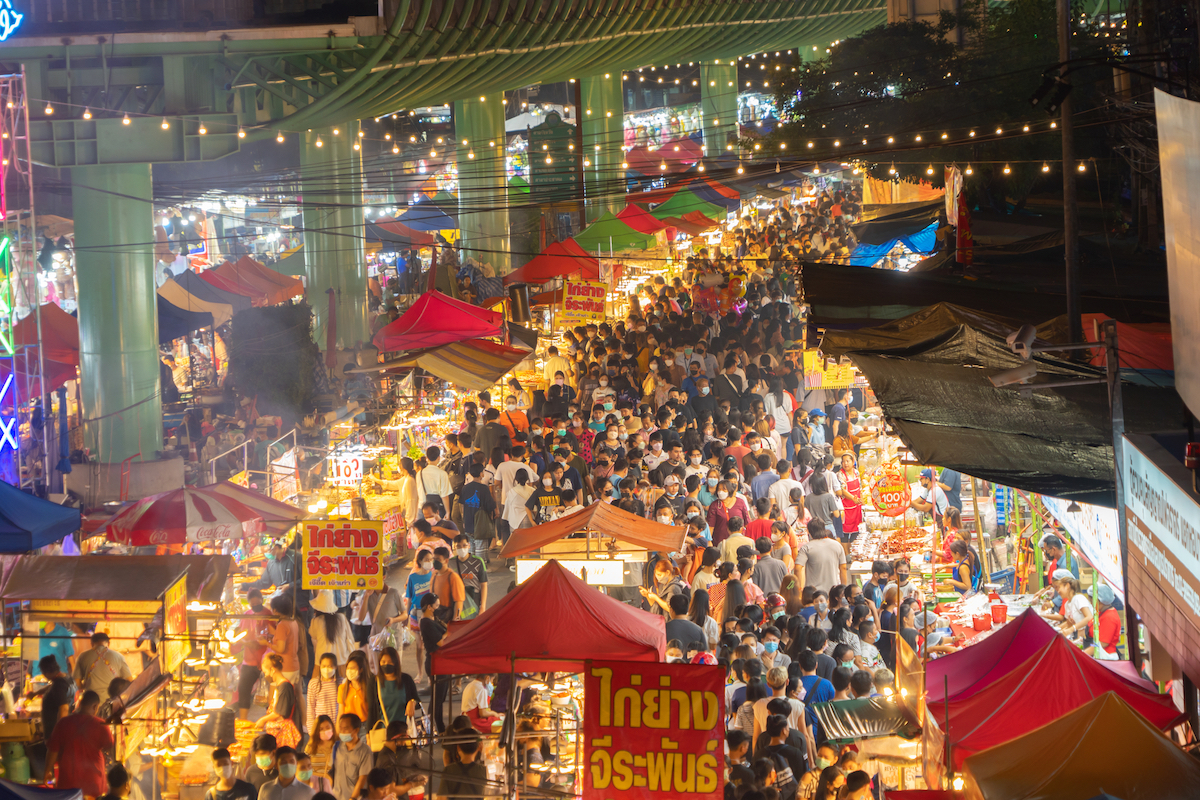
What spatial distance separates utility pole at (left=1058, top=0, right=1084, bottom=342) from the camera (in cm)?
972

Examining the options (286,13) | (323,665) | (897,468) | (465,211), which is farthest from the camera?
(465,211)

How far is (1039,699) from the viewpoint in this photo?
6230 mm

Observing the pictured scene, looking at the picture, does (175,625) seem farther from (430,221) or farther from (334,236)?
(430,221)

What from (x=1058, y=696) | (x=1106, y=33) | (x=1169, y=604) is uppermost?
(x=1106, y=33)

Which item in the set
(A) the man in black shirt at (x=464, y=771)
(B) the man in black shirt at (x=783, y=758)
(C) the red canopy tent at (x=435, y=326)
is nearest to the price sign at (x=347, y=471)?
(C) the red canopy tent at (x=435, y=326)

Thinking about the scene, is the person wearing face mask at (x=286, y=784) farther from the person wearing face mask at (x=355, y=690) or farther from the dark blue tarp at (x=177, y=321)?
the dark blue tarp at (x=177, y=321)

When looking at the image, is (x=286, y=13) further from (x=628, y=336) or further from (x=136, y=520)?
(x=136, y=520)

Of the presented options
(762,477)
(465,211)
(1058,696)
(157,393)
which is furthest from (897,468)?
(465,211)

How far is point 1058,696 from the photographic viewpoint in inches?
244

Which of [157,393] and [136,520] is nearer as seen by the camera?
[136,520]

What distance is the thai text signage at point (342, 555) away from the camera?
9031 mm

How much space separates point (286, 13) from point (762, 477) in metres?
11.1

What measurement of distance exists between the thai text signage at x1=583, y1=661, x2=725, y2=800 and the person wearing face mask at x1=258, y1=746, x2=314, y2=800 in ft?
6.80

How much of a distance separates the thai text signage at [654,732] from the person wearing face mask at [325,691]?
303 cm
